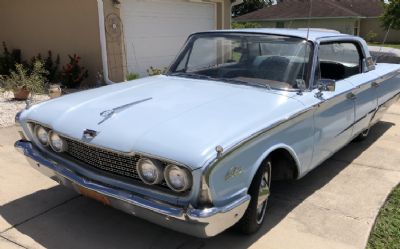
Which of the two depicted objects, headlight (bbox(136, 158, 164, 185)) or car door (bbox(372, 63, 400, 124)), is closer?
headlight (bbox(136, 158, 164, 185))

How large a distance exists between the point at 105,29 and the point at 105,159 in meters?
7.41

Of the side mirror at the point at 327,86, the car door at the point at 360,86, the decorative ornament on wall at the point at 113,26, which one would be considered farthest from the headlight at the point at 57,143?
the decorative ornament on wall at the point at 113,26

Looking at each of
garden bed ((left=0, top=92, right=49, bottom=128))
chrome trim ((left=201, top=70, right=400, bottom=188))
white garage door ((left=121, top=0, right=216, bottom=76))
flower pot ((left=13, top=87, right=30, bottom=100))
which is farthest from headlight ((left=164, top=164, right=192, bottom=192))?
white garage door ((left=121, top=0, right=216, bottom=76))

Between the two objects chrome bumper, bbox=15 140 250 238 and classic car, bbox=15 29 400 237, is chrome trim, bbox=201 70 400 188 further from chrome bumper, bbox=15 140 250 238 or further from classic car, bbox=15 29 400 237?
chrome bumper, bbox=15 140 250 238

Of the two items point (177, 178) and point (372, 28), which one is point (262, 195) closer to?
point (177, 178)

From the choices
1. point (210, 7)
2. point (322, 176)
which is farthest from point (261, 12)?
point (322, 176)

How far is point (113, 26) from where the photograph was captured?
10297mm

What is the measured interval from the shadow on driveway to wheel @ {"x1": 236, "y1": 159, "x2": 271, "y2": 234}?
0.12 metres

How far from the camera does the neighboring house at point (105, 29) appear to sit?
10305mm

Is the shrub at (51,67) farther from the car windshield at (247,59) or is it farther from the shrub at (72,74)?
the car windshield at (247,59)

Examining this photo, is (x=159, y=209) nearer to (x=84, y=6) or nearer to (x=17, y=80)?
(x=17, y=80)

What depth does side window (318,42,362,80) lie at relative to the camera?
189 inches

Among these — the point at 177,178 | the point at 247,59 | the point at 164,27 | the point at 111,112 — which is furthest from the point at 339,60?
the point at 164,27

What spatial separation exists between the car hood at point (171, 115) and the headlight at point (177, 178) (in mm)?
94
